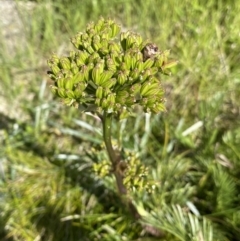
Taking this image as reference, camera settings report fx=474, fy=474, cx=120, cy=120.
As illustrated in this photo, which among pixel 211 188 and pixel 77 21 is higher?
pixel 77 21

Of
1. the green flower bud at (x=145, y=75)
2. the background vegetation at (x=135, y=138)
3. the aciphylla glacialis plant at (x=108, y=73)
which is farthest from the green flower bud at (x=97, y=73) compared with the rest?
the background vegetation at (x=135, y=138)

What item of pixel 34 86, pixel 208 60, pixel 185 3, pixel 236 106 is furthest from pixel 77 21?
pixel 236 106

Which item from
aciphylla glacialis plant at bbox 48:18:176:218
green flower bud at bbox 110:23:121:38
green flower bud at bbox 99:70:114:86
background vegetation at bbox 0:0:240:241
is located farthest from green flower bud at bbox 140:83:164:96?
background vegetation at bbox 0:0:240:241

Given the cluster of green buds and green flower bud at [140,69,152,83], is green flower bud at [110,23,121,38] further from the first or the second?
green flower bud at [140,69,152,83]

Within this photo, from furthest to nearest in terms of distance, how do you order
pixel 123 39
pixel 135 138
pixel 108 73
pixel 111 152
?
1. pixel 135 138
2. pixel 111 152
3. pixel 123 39
4. pixel 108 73

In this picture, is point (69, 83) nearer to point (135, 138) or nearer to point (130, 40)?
point (130, 40)

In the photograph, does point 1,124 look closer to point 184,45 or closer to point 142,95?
point 184,45

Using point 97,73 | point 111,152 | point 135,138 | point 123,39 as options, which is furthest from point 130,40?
point 135,138

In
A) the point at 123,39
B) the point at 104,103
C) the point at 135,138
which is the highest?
the point at 135,138
